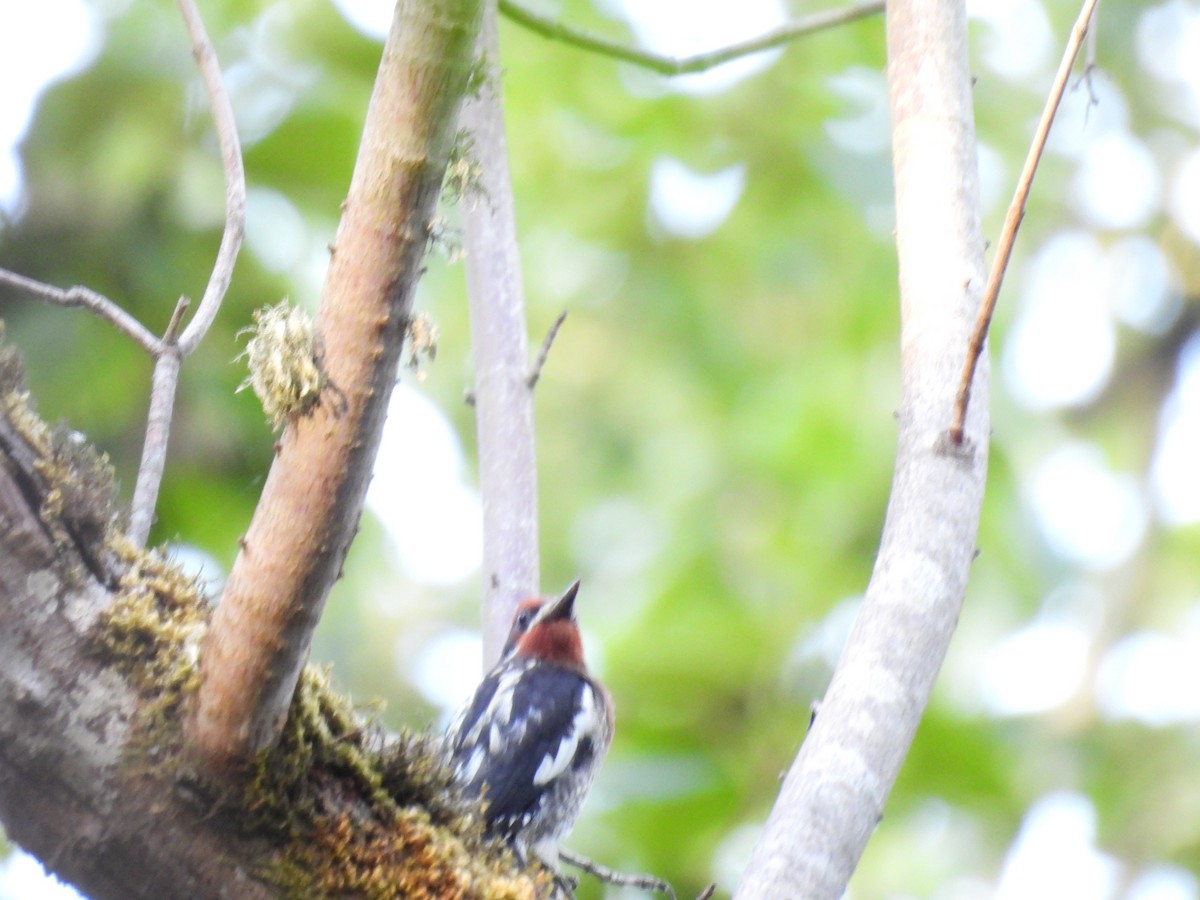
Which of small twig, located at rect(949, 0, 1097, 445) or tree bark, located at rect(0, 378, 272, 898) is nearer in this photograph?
tree bark, located at rect(0, 378, 272, 898)

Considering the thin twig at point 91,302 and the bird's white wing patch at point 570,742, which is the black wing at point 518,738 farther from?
the thin twig at point 91,302

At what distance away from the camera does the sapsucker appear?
276cm

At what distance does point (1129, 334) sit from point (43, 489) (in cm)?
613

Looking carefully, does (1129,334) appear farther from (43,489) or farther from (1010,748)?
(43,489)

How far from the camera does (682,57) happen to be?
309cm

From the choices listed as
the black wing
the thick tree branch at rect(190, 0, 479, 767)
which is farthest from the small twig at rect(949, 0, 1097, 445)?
the black wing

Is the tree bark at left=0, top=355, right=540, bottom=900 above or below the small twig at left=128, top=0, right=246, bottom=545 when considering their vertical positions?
below

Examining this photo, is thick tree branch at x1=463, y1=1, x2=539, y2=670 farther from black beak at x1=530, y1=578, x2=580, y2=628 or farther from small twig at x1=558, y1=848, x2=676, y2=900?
small twig at x1=558, y1=848, x2=676, y2=900

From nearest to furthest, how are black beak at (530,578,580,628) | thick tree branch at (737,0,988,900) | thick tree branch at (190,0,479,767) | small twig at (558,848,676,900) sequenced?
thick tree branch at (190,0,479,767) → thick tree branch at (737,0,988,900) → small twig at (558,848,676,900) → black beak at (530,578,580,628)

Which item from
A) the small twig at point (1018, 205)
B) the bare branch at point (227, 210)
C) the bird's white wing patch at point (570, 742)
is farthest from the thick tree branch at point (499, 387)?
the small twig at point (1018, 205)

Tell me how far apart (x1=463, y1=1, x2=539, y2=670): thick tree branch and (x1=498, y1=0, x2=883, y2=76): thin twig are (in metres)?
0.15

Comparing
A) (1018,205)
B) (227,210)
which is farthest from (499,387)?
(1018,205)

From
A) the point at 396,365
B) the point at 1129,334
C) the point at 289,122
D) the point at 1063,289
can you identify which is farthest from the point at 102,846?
the point at 1129,334

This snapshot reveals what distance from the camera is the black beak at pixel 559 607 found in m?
3.41
